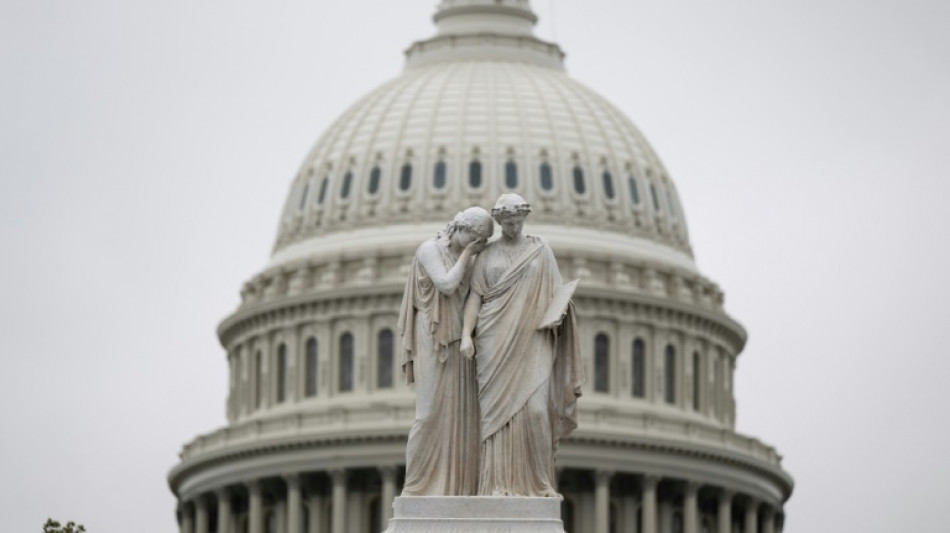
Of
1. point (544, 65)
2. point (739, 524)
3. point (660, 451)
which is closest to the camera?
point (660, 451)

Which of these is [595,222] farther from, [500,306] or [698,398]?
[500,306]

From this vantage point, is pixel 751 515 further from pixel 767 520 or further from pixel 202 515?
pixel 202 515

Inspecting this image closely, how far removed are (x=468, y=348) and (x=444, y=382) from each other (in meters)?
0.50

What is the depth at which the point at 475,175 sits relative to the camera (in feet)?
449

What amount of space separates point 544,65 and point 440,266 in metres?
126

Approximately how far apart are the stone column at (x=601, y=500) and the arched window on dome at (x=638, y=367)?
5.16 metres

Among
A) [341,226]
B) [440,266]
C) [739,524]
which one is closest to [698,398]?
[739,524]

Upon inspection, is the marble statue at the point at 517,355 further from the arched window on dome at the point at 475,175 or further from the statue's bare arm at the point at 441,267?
the arched window on dome at the point at 475,175

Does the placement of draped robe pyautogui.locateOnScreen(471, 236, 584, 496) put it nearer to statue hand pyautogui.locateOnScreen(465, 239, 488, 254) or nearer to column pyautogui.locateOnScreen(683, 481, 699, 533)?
statue hand pyautogui.locateOnScreen(465, 239, 488, 254)

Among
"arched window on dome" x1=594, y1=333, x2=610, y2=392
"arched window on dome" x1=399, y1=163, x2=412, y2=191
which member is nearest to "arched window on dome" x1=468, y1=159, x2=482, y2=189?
"arched window on dome" x1=399, y1=163, x2=412, y2=191

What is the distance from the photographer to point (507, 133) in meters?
138

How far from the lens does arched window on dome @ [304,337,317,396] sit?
440 feet

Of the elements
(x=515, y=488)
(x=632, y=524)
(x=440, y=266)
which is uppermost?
(x=632, y=524)

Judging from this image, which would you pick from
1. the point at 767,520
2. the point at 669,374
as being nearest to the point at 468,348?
the point at 669,374
